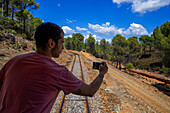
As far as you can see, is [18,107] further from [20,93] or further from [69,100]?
[69,100]

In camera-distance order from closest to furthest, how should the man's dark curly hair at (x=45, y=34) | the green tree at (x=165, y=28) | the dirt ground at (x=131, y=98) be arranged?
1. the man's dark curly hair at (x=45, y=34)
2. the dirt ground at (x=131, y=98)
3. the green tree at (x=165, y=28)

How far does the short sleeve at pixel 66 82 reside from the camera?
1.08 m

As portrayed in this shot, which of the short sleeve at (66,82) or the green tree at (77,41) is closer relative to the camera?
the short sleeve at (66,82)

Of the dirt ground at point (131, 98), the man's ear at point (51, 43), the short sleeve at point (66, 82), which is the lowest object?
the dirt ground at point (131, 98)

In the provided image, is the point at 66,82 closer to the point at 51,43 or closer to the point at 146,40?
the point at 51,43

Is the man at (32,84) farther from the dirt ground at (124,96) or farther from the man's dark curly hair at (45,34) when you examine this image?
the dirt ground at (124,96)

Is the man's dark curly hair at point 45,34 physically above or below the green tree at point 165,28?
below

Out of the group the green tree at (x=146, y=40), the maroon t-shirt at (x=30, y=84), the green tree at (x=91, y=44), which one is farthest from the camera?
the green tree at (x=91, y=44)

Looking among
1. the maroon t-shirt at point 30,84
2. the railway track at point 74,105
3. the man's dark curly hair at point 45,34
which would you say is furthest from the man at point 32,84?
the railway track at point 74,105

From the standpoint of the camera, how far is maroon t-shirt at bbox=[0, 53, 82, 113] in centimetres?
95

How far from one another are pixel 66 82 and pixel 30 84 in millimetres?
361

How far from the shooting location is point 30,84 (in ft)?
3.13

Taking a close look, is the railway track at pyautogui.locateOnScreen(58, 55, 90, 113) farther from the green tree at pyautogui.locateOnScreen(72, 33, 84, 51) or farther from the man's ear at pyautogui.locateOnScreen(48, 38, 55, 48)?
the green tree at pyautogui.locateOnScreen(72, 33, 84, 51)

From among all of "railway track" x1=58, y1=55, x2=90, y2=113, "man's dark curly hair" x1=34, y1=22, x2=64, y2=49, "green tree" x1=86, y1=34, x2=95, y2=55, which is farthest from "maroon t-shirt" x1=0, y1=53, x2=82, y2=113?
"green tree" x1=86, y1=34, x2=95, y2=55
